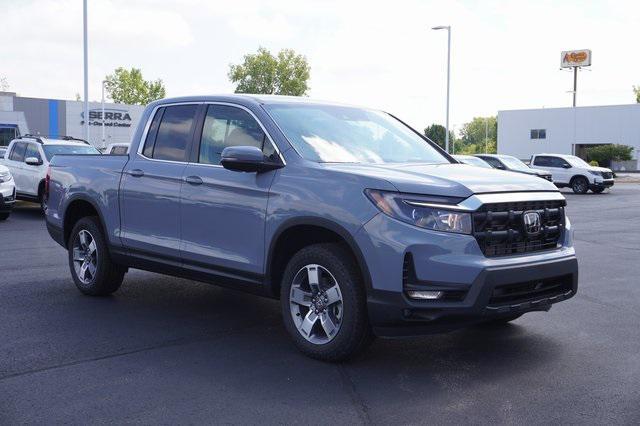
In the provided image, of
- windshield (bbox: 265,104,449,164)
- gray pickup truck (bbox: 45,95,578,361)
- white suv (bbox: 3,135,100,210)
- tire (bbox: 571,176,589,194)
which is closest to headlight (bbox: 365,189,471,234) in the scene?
gray pickup truck (bbox: 45,95,578,361)

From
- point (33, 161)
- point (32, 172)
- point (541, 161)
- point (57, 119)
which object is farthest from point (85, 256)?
point (57, 119)

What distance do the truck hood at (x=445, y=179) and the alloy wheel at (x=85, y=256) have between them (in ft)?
10.6

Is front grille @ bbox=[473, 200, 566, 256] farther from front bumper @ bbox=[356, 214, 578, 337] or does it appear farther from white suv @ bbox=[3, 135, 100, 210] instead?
white suv @ bbox=[3, 135, 100, 210]

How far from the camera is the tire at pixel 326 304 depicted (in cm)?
500

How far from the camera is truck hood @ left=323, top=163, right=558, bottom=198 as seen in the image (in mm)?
4801

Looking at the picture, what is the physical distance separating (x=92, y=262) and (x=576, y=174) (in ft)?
90.0

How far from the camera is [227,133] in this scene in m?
6.15

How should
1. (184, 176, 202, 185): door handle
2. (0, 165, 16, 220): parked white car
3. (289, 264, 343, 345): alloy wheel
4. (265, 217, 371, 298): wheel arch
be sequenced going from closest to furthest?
(265, 217, 371, 298): wheel arch
(289, 264, 343, 345): alloy wheel
(184, 176, 202, 185): door handle
(0, 165, 16, 220): parked white car

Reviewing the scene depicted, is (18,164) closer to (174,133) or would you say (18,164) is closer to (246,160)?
(174,133)

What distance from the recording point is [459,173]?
5316 mm

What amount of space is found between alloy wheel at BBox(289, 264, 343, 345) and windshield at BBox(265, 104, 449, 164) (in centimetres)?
88

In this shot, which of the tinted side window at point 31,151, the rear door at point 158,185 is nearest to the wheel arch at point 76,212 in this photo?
the rear door at point 158,185

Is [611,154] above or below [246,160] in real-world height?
above

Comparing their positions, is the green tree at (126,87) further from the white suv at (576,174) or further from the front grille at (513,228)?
the front grille at (513,228)
